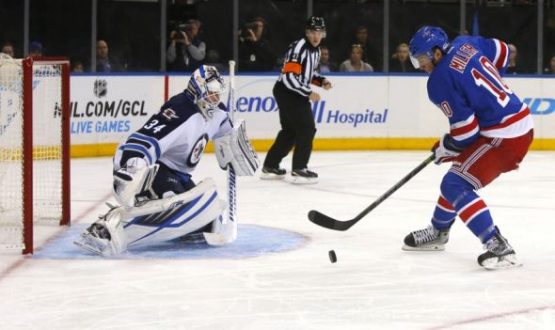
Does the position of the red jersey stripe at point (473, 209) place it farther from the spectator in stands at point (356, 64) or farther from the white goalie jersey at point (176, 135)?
the spectator in stands at point (356, 64)

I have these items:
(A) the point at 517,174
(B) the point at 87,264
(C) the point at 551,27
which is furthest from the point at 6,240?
(C) the point at 551,27

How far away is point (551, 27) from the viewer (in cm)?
1208

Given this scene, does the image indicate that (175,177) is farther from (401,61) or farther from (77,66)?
(401,61)

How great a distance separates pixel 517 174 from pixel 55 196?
3.77 m

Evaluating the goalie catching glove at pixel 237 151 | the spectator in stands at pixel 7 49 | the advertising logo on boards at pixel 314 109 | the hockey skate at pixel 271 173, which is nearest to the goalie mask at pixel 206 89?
the goalie catching glove at pixel 237 151

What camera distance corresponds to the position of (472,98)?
15.8 ft

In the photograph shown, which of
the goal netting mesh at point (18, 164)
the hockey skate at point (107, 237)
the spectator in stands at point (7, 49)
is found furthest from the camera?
the spectator in stands at point (7, 49)

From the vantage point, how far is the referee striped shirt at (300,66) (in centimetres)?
817

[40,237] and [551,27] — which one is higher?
[551,27]

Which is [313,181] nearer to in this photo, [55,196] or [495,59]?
[55,196]

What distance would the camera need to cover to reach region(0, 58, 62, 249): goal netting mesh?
5715 mm

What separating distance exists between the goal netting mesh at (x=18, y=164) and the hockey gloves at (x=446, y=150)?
1777mm

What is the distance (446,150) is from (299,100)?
343 centimetres

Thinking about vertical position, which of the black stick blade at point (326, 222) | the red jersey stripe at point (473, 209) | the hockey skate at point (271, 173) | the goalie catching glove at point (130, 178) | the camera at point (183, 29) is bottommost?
the hockey skate at point (271, 173)
